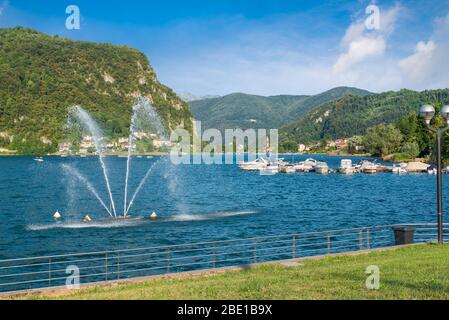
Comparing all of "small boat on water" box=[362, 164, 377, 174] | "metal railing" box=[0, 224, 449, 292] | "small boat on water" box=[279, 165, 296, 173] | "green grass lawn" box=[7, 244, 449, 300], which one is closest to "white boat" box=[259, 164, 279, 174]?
"small boat on water" box=[279, 165, 296, 173]

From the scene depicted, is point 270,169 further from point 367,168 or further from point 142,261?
point 142,261

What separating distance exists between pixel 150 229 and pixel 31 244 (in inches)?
365

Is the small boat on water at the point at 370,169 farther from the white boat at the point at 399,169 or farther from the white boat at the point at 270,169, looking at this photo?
the white boat at the point at 270,169

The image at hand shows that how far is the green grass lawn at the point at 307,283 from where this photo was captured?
38.5 feet

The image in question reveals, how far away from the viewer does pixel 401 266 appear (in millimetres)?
15750

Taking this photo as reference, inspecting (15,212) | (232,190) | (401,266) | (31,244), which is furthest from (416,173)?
(401,266)

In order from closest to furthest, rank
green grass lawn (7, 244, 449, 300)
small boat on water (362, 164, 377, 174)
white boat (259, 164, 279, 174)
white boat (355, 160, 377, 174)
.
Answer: green grass lawn (7, 244, 449, 300) → small boat on water (362, 164, 377, 174) → white boat (355, 160, 377, 174) → white boat (259, 164, 279, 174)

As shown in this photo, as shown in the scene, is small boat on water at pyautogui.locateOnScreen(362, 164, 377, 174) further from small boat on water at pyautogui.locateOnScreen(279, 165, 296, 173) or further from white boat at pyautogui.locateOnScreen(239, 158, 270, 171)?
white boat at pyautogui.locateOnScreen(239, 158, 270, 171)

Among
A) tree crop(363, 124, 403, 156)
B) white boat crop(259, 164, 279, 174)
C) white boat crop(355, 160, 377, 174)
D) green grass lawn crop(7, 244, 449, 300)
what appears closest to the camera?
green grass lawn crop(7, 244, 449, 300)

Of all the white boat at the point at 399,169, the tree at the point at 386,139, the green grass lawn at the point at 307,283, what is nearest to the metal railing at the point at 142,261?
the green grass lawn at the point at 307,283

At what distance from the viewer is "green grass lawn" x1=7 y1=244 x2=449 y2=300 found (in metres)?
11.8
